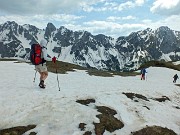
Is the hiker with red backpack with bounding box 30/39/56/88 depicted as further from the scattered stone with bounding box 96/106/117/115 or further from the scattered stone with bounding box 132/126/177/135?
the scattered stone with bounding box 132/126/177/135

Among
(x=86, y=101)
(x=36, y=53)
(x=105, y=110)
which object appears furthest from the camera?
(x=36, y=53)

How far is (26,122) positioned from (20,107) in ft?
6.75

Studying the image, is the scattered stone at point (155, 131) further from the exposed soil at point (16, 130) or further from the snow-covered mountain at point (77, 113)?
the exposed soil at point (16, 130)

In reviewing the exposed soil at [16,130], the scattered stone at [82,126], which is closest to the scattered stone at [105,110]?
the scattered stone at [82,126]

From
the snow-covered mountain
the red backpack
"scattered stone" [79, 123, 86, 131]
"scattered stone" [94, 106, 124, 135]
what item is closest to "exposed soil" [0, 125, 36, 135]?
the snow-covered mountain

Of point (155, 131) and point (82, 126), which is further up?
point (82, 126)

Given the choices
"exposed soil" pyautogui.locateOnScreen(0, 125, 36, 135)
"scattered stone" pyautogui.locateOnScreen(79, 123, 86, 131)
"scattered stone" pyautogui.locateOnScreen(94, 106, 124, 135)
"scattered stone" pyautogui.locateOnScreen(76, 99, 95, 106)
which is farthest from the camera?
"scattered stone" pyautogui.locateOnScreen(76, 99, 95, 106)

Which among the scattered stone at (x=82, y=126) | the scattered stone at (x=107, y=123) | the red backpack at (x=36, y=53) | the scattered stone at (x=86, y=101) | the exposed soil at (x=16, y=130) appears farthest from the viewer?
the red backpack at (x=36, y=53)

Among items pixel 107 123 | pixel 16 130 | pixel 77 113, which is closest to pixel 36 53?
pixel 77 113

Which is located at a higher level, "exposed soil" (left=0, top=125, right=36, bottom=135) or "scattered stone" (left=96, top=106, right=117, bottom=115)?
"scattered stone" (left=96, top=106, right=117, bottom=115)

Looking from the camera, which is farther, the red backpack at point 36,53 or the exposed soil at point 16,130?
the red backpack at point 36,53

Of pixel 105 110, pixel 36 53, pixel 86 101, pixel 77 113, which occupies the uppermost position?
pixel 36 53

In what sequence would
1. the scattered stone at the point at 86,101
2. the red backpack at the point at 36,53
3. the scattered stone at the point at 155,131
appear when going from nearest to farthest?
the scattered stone at the point at 155,131
the scattered stone at the point at 86,101
the red backpack at the point at 36,53

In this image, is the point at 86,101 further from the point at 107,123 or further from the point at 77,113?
the point at 107,123
